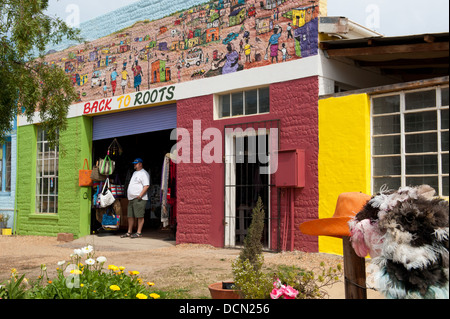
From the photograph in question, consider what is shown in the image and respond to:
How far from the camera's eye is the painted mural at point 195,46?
9312 millimetres

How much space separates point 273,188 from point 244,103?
1865 mm

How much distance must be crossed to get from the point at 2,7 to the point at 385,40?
5836mm

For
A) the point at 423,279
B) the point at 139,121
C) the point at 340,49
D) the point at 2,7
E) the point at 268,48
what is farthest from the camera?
the point at 139,121

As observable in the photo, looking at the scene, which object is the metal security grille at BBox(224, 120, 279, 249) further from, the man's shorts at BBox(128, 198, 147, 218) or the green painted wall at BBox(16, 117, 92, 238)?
the green painted wall at BBox(16, 117, 92, 238)

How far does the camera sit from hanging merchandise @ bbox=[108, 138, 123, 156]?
13742 mm

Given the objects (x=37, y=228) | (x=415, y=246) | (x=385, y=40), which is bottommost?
(x=37, y=228)

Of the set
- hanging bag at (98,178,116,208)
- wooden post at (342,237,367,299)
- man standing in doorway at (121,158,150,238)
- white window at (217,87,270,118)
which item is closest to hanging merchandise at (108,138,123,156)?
hanging bag at (98,178,116,208)

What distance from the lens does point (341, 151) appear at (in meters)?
8.60

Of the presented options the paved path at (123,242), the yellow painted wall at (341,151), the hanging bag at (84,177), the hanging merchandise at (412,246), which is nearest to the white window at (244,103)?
the yellow painted wall at (341,151)

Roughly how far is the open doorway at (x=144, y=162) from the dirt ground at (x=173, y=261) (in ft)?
7.61

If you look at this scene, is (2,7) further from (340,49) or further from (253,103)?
(340,49)

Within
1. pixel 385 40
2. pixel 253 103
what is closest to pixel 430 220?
pixel 385 40

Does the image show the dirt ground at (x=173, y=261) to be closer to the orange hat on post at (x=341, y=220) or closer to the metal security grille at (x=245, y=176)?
the metal security grille at (x=245, y=176)
